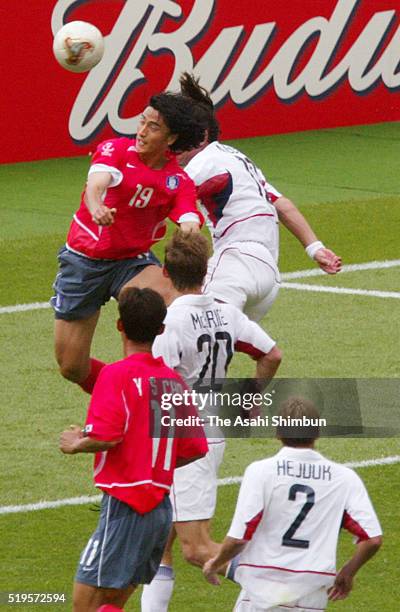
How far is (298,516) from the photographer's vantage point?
5.68 m

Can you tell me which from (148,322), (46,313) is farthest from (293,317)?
(148,322)

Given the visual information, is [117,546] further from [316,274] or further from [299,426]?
[316,274]

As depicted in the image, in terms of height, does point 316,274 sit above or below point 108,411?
below

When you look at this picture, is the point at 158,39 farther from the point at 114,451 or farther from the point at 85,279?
the point at 114,451

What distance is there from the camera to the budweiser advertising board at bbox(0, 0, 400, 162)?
18953mm

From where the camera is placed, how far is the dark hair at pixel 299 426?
5.70 m

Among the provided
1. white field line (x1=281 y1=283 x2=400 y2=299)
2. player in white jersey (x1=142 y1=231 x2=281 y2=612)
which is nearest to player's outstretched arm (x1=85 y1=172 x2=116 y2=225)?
player in white jersey (x1=142 y1=231 x2=281 y2=612)

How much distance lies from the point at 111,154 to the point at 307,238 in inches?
48.2

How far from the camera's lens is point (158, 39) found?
64.2ft

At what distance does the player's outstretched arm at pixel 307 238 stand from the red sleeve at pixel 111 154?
1025 millimetres

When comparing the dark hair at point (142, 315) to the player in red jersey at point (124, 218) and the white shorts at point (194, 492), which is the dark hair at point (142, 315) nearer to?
the white shorts at point (194, 492)

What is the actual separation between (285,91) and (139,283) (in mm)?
12072

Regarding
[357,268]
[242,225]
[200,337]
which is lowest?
[357,268]

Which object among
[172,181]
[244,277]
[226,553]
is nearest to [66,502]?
[244,277]
